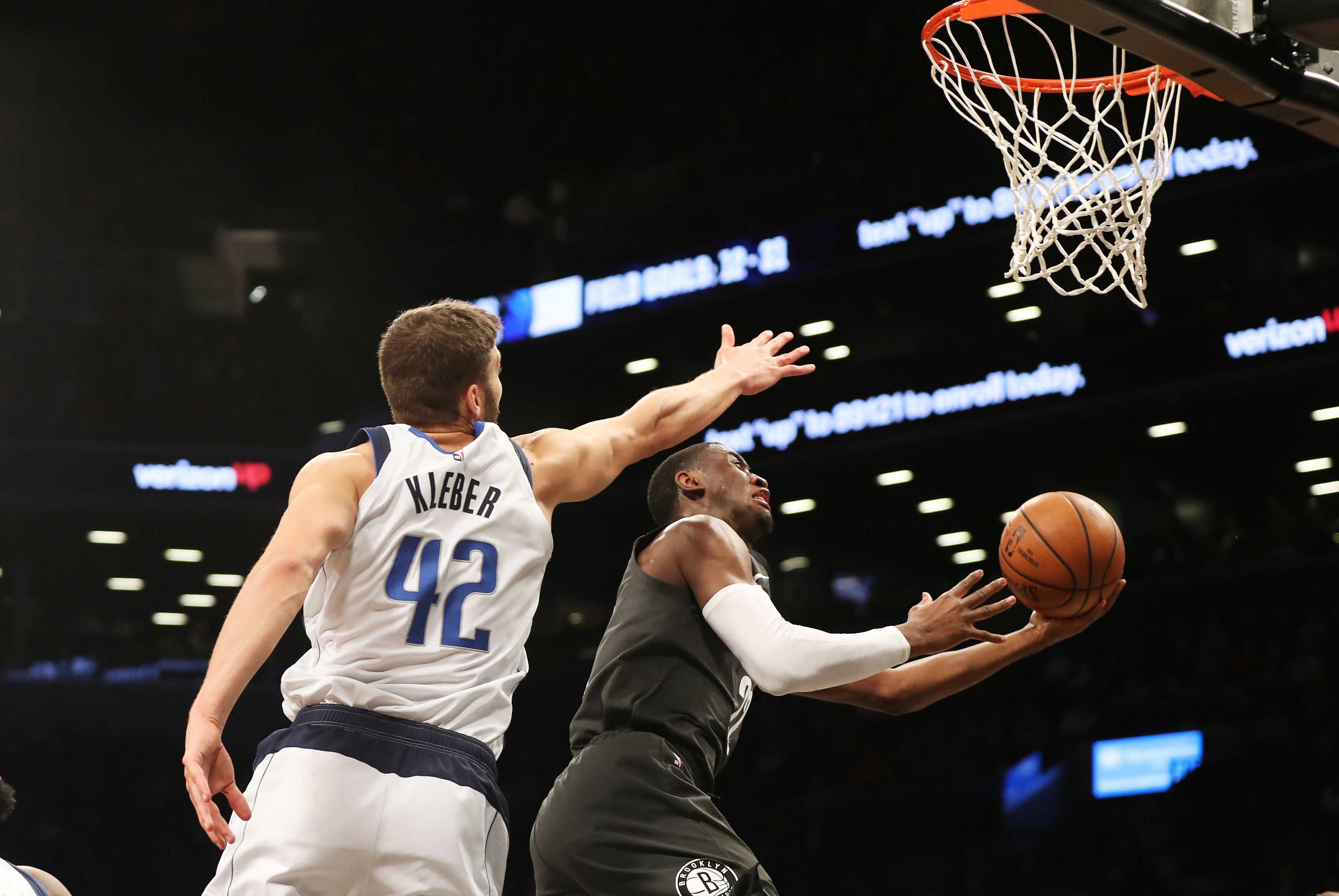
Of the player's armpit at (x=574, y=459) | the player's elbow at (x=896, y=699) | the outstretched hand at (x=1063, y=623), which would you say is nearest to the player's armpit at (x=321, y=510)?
the player's armpit at (x=574, y=459)

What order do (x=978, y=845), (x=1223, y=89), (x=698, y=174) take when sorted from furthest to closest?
(x=698, y=174)
(x=978, y=845)
(x=1223, y=89)

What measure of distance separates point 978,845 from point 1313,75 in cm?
917

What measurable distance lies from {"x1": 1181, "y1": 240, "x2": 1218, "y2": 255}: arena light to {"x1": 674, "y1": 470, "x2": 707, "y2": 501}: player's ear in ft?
29.7

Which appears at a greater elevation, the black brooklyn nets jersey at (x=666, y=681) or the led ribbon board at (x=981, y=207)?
the led ribbon board at (x=981, y=207)

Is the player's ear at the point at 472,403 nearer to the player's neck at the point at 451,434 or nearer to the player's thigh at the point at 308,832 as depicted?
the player's neck at the point at 451,434

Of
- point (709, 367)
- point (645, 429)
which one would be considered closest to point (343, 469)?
point (645, 429)

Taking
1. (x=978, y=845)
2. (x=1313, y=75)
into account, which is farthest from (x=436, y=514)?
(x=978, y=845)

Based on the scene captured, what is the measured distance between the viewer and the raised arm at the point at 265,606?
2615 mm

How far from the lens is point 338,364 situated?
1844 cm

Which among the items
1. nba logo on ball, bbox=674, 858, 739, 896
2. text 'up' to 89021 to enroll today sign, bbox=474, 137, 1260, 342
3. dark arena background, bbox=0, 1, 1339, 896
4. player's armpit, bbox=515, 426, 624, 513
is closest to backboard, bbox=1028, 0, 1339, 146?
player's armpit, bbox=515, 426, 624, 513

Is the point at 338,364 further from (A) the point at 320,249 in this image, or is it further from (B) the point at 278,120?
(B) the point at 278,120

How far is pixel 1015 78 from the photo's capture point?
4883 mm

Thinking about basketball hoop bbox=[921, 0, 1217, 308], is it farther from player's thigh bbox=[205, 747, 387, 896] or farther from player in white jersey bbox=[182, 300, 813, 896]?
player's thigh bbox=[205, 747, 387, 896]

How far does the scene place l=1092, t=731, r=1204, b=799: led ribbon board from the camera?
1152 centimetres
